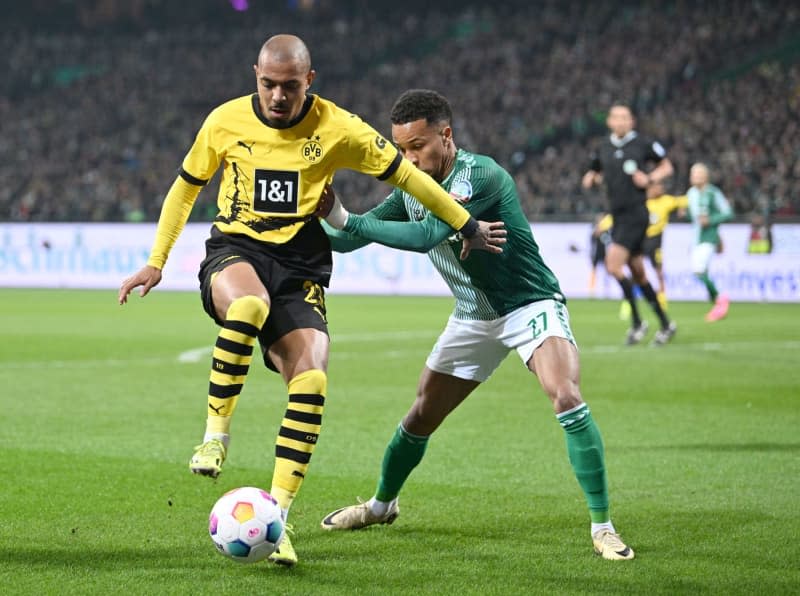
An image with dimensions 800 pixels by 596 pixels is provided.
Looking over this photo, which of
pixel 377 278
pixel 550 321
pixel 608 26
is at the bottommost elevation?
pixel 377 278

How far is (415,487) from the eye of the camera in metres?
6.55

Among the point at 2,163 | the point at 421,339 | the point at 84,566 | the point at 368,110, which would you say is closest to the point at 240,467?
the point at 84,566

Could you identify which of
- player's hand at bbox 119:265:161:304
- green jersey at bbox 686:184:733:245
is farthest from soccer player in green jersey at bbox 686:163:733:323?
player's hand at bbox 119:265:161:304

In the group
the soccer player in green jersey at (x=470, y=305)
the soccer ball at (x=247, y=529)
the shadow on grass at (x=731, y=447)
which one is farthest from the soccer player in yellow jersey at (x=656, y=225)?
the soccer ball at (x=247, y=529)

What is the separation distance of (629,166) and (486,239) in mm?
10148

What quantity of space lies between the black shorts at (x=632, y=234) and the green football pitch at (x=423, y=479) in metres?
1.39

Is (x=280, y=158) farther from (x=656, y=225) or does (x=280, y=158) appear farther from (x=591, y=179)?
(x=656, y=225)

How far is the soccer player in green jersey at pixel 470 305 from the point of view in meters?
5.06

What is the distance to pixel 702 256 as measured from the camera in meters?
18.1

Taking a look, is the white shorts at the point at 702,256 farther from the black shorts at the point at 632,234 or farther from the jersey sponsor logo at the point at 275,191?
the jersey sponsor logo at the point at 275,191

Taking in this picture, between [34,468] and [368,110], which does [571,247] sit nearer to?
[368,110]

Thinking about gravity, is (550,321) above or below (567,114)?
below

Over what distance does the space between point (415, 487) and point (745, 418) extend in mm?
3469

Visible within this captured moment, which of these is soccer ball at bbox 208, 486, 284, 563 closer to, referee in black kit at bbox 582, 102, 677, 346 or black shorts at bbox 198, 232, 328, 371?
black shorts at bbox 198, 232, 328, 371
